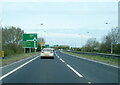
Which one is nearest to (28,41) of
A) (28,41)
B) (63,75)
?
(28,41)

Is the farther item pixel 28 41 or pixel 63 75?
pixel 28 41

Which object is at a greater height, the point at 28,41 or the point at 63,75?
the point at 28,41

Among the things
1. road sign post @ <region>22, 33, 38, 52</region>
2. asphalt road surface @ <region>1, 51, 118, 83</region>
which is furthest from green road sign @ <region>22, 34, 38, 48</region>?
asphalt road surface @ <region>1, 51, 118, 83</region>

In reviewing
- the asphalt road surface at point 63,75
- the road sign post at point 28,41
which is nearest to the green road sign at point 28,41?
the road sign post at point 28,41

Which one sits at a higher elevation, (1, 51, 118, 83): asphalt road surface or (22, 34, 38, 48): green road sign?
(22, 34, 38, 48): green road sign

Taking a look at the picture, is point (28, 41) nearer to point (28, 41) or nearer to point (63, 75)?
point (28, 41)

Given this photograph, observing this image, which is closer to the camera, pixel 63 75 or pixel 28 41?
pixel 63 75

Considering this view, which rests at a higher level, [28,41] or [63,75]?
[28,41]

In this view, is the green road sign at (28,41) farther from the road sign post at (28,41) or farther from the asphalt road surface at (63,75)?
the asphalt road surface at (63,75)

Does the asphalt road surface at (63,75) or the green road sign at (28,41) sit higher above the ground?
the green road sign at (28,41)

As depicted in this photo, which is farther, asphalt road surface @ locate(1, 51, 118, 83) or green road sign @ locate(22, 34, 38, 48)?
green road sign @ locate(22, 34, 38, 48)

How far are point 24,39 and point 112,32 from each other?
3037cm

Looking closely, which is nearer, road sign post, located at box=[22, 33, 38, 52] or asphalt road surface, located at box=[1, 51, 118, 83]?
asphalt road surface, located at box=[1, 51, 118, 83]

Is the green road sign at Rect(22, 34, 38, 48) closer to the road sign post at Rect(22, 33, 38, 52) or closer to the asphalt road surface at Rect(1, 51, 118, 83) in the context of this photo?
the road sign post at Rect(22, 33, 38, 52)
